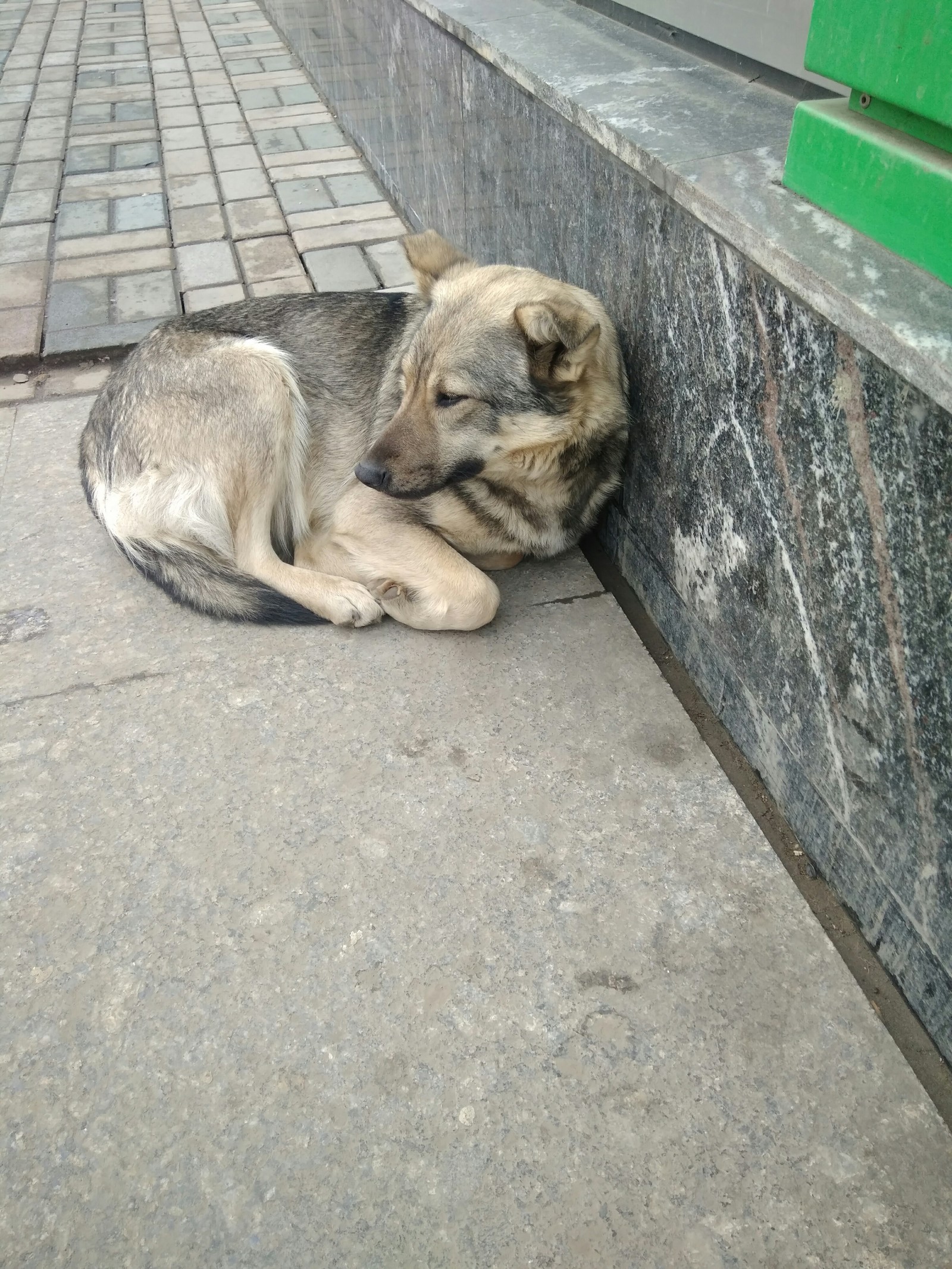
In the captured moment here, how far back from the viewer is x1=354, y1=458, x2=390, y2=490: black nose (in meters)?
2.49

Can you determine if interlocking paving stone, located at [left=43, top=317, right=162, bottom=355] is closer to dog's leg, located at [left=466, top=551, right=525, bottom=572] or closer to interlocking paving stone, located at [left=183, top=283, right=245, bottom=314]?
interlocking paving stone, located at [left=183, top=283, right=245, bottom=314]

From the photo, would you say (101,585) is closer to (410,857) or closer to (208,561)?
(208,561)

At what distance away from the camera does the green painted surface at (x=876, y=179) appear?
1.57m

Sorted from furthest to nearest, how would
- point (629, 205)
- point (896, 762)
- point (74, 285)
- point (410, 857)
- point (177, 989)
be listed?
point (74, 285) < point (629, 205) < point (410, 857) < point (177, 989) < point (896, 762)

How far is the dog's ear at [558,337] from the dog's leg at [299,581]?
2.91 ft

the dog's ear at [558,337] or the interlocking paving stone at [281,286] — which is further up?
the dog's ear at [558,337]

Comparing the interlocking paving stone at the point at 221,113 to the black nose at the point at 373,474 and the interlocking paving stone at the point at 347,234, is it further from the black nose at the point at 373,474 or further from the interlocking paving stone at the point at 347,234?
the black nose at the point at 373,474

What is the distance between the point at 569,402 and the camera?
2.49 m

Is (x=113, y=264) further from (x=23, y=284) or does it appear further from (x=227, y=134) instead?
(x=227, y=134)

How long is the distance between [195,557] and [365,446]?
682 mm

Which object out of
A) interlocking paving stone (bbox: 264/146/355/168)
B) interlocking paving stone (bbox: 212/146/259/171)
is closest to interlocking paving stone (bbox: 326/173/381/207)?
interlocking paving stone (bbox: 264/146/355/168)

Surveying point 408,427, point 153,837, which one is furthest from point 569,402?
point 153,837

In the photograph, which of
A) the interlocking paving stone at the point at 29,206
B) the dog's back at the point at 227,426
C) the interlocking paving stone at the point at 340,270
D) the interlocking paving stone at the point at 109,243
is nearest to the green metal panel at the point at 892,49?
the dog's back at the point at 227,426

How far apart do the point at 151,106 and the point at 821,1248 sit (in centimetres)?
867
